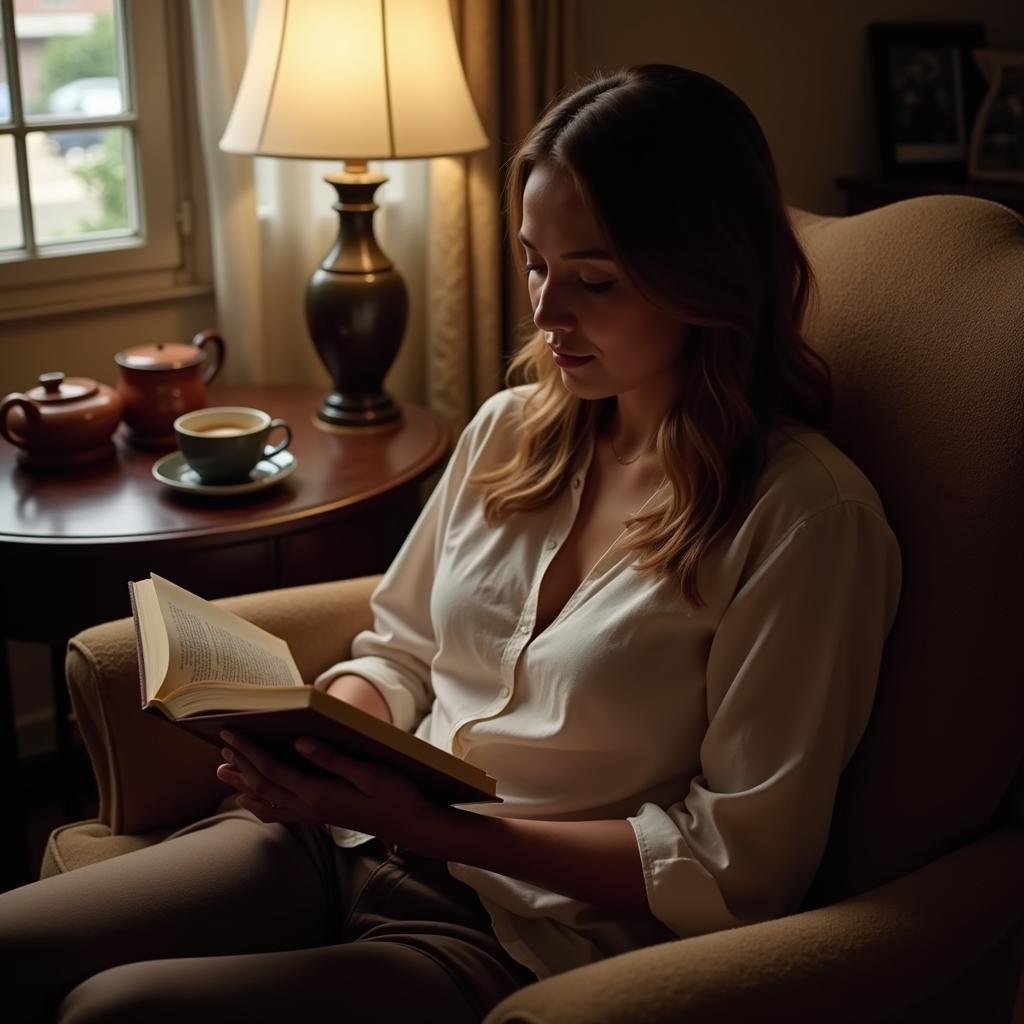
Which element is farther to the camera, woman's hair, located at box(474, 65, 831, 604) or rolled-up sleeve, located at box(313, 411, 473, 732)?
rolled-up sleeve, located at box(313, 411, 473, 732)

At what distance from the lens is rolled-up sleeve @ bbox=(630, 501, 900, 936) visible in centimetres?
109

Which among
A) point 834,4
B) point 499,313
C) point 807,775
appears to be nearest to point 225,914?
point 807,775

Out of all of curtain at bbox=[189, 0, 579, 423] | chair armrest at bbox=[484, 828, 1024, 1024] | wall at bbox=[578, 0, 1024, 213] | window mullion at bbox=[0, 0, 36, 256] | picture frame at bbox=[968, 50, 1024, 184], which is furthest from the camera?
picture frame at bbox=[968, 50, 1024, 184]

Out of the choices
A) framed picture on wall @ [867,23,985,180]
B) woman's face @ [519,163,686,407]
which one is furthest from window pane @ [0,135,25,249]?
framed picture on wall @ [867,23,985,180]

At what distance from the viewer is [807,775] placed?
1087 mm

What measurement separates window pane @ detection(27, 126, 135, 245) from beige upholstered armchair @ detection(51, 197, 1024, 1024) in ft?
3.14

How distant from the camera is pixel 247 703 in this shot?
1.00 meters

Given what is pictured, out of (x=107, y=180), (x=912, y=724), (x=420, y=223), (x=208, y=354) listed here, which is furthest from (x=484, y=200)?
(x=912, y=724)

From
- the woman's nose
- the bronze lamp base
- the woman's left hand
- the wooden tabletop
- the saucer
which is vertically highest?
the woman's nose

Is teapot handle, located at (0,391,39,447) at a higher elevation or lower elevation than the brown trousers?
higher

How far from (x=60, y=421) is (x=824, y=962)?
1.19 meters

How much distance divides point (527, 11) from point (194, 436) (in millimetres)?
925

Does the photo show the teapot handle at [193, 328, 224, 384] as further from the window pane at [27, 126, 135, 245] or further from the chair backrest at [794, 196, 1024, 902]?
the chair backrest at [794, 196, 1024, 902]

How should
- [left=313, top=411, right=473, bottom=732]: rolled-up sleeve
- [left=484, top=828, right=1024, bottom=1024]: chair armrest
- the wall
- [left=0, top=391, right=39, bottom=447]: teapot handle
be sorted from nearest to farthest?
[left=484, top=828, right=1024, bottom=1024]: chair armrest
[left=313, top=411, right=473, bottom=732]: rolled-up sleeve
[left=0, top=391, right=39, bottom=447]: teapot handle
the wall
